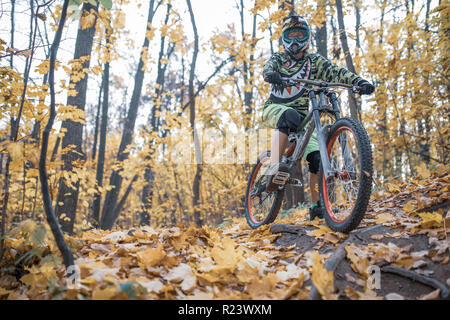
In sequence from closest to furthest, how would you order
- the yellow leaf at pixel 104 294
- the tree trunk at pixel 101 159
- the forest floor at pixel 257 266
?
1. the yellow leaf at pixel 104 294
2. the forest floor at pixel 257 266
3. the tree trunk at pixel 101 159

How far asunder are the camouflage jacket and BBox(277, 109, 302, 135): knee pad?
8.0 inches

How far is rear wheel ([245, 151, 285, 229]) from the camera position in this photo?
3.29 meters

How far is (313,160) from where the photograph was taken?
120 inches

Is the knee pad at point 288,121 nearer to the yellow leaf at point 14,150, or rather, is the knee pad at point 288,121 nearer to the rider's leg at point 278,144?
the rider's leg at point 278,144

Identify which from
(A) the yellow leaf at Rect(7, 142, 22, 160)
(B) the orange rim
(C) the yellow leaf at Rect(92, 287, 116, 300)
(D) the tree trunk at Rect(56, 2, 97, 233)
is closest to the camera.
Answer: (C) the yellow leaf at Rect(92, 287, 116, 300)

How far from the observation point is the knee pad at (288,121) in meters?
3.00

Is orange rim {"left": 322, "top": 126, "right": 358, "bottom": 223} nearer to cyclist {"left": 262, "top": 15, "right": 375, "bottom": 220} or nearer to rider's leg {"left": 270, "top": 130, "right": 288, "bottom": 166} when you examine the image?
cyclist {"left": 262, "top": 15, "right": 375, "bottom": 220}

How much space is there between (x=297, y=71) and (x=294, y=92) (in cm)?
22

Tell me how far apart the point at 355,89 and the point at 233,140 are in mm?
5049

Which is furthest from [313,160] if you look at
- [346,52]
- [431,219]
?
[346,52]

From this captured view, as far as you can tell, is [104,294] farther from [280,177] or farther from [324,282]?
[280,177]

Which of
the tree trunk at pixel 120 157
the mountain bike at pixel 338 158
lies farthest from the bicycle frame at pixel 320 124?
the tree trunk at pixel 120 157

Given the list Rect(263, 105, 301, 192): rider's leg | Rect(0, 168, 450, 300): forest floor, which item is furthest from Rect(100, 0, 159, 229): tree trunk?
Rect(0, 168, 450, 300): forest floor
